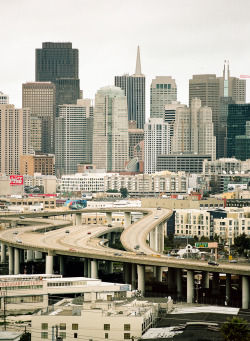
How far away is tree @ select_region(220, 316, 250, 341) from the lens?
67.5 m

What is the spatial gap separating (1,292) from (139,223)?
2383 inches

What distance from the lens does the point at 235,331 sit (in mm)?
68062

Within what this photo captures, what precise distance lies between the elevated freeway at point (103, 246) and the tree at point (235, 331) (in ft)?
74.2

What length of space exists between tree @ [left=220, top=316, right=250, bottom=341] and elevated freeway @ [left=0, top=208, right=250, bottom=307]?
22.6 metres

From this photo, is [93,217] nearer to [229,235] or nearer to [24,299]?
[229,235]

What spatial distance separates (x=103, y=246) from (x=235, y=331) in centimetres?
5391

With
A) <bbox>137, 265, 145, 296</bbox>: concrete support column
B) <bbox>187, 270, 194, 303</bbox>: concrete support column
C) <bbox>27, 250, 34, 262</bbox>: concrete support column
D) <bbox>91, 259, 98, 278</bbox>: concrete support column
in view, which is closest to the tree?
<bbox>187, 270, 194, 303</bbox>: concrete support column

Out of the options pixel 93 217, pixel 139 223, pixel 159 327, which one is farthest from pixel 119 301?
pixel 93 217

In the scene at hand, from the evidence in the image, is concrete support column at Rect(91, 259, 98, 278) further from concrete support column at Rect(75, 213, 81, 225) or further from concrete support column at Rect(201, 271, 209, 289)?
concrete support column at Rect(75, 213, 81, 225)

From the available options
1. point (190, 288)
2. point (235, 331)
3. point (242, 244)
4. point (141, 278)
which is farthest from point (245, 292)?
point (242, 244)

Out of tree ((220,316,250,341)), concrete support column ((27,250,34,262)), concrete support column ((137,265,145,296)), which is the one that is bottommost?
concrete support column ((27,250,34,262))

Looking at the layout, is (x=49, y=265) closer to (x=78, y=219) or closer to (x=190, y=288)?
(x=190, y=288)

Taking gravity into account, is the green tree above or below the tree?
below

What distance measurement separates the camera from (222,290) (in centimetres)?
10344
